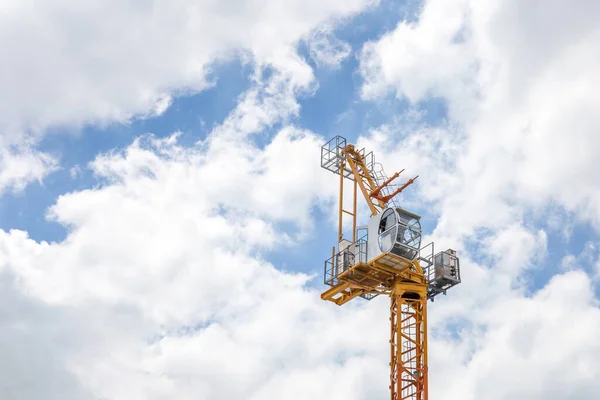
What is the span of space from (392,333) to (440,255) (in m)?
5.76

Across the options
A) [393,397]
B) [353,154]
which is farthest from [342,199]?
[393,397]

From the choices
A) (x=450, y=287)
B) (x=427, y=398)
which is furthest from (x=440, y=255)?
(x=427, y=398)

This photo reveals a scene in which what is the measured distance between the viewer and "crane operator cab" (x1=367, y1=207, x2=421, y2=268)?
47.9 meters

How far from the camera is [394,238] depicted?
1877 inches

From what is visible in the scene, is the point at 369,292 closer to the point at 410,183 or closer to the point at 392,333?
the point at 392,333

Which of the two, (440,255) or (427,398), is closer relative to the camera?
(427,398)

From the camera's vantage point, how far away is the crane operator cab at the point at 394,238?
4788 centimetres

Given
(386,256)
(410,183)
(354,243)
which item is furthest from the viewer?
(410,183)

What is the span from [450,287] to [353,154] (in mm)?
11707

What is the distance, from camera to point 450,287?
171ft

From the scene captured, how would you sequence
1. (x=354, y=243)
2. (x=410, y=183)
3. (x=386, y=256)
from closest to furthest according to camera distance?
1. (x=386, y=256)
2. (x=354, y=243)
3. (x=410, y=183)

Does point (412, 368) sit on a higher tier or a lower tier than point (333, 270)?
lower

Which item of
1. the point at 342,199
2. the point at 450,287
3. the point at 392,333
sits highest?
the point at 342,199

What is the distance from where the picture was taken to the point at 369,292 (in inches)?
2045
